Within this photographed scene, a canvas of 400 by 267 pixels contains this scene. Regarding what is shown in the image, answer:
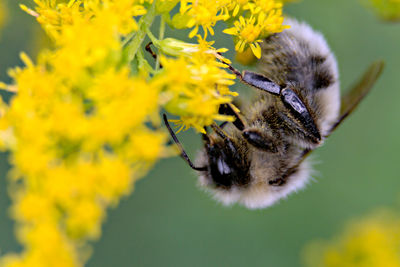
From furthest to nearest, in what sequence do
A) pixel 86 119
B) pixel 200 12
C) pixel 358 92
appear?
pixel 358 92 → pixel 200 12 → pixel 86 119

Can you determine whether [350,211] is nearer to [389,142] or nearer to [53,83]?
A: [389,142]

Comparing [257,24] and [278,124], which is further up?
[257,24]

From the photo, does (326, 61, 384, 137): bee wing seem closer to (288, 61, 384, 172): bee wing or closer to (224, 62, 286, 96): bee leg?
(288, 61, 384, 172): bee wing

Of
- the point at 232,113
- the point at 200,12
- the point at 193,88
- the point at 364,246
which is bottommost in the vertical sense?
the point at 364,246

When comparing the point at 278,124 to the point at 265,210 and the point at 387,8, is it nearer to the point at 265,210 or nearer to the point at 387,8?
the point at 387,8

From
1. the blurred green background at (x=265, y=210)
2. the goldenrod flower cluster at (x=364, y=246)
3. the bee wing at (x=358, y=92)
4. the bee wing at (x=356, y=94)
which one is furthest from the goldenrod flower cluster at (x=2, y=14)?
the goldenrod flower cluster at (x=364, y=246)

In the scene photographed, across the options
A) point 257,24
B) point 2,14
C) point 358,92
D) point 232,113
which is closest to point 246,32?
point 257,24

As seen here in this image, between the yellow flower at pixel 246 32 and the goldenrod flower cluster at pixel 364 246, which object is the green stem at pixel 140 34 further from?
the goldenrod flower cluster at pixel 364 246
